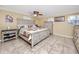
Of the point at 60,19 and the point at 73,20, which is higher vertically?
the point at 60,19

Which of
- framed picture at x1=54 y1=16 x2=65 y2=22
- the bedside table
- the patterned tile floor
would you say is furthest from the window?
the bedside table

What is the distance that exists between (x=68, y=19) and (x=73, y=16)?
435 mm

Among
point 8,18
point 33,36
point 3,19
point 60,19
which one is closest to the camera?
point 33,36

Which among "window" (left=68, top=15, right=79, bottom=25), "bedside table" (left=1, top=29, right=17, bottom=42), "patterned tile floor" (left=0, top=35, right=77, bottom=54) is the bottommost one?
"patterned tile floor" (left=0, top=35, right=77, bottom=54)

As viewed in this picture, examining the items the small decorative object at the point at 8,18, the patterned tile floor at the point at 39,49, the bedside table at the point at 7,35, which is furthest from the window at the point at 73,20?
the small decorative object at the point at 8,18

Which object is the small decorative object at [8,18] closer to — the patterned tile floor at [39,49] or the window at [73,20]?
the patterned tile floor at [39,49]

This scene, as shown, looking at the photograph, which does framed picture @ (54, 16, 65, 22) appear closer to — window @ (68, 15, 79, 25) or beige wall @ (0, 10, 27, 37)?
window @ (68, 15, 79, 25)

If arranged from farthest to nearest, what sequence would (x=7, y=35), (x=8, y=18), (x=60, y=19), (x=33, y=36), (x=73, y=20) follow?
(x=60, y=19)
(x=73, y=20)
(x=8, y=18)
(x=7, y=35)
(x=33, y=36)

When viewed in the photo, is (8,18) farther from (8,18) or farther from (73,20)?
(73,20)

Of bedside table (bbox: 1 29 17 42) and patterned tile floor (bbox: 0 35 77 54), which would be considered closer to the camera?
patterned tile floor (bbox: 0 35 77 54)

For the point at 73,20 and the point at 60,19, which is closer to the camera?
the point at 73,20

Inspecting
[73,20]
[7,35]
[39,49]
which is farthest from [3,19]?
[73,20]

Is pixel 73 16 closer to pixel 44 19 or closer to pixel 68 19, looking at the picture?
pixel 68 19
